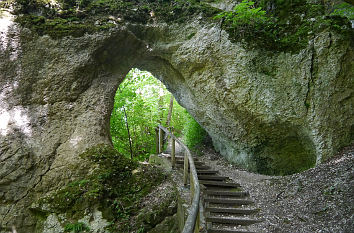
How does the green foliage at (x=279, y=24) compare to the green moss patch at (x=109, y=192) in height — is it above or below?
above

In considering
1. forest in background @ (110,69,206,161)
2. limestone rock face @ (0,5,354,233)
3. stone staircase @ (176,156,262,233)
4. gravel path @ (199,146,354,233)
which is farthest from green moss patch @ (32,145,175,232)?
forest in background @ (110,69,206,161)

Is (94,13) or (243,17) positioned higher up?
(94,13)

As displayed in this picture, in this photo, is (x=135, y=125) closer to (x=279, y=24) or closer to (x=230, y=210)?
(x=230, y=210)

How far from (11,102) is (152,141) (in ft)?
23.0

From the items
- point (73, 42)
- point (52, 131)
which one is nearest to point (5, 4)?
point (73, 42)

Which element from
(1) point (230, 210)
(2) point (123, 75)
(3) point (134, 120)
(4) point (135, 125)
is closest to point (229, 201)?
(1) point (230, 210)

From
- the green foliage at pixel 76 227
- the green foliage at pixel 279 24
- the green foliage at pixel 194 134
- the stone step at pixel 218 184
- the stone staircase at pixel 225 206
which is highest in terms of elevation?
the green foliage at pixel 279 24

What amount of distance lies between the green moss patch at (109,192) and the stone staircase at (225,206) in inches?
42.6

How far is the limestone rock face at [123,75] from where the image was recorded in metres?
5.77

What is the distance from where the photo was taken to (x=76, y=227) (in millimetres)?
4922

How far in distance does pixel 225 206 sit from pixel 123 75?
5.59 meters

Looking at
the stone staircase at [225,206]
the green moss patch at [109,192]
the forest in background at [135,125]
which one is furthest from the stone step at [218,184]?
the forest in background at [135,125]

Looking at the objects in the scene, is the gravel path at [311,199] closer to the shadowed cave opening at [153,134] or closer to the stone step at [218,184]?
the stone step at [218,184]

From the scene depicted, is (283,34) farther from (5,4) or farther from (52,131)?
(5,4)
